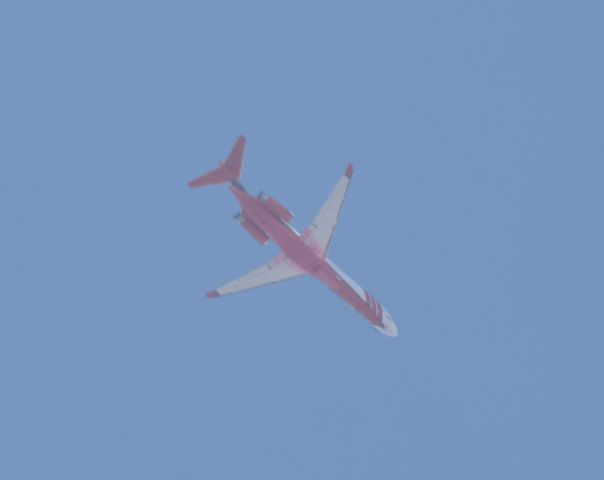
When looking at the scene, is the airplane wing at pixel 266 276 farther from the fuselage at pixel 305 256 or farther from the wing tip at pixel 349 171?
the wing tip at pixel 349 171

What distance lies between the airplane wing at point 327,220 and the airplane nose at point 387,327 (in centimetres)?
964

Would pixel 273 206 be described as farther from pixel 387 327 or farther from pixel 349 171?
pixel 387 327

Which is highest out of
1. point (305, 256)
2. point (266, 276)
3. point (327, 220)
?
point (327, 220)

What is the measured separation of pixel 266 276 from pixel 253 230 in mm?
4720

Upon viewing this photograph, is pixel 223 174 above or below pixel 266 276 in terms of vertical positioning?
above

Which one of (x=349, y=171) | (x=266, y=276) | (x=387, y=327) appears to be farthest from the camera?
(x=387, y=327)

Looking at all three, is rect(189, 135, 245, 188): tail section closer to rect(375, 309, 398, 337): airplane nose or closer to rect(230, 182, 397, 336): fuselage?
rect(230, 182, 397, 336): fuselage

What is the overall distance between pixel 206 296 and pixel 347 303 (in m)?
12.4

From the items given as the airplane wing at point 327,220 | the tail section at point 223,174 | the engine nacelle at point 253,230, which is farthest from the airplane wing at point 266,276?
the tail section at point 223,174

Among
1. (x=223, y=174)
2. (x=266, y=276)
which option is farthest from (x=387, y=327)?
(x=223, y=174)

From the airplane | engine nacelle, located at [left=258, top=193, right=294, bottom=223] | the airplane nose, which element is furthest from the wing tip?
the airplane nose

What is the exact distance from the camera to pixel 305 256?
4921 inches

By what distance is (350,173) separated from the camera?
121 metres

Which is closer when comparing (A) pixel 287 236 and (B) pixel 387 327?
(A) pixel 287 236
